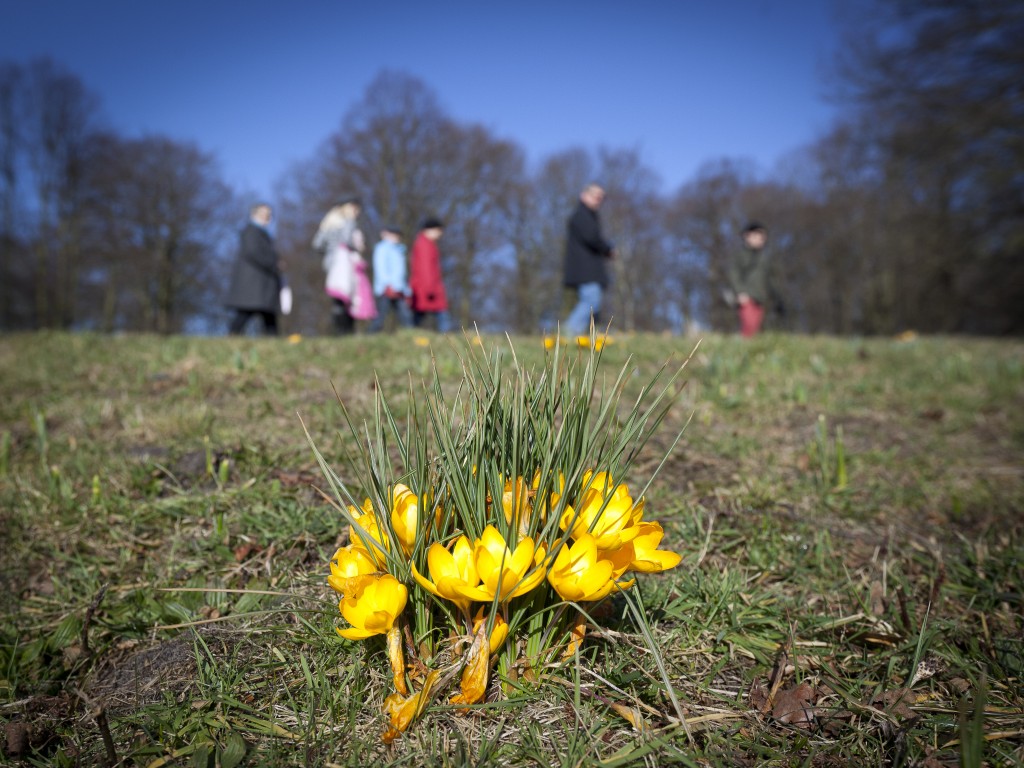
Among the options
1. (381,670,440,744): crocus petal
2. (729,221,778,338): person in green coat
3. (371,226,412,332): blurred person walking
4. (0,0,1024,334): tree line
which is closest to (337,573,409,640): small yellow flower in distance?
(381,670,440,744): crocus petal

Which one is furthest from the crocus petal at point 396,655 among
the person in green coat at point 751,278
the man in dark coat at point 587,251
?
the person in green coat at point 751,278

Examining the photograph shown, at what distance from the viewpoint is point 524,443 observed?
1.25m

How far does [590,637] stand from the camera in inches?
55.8

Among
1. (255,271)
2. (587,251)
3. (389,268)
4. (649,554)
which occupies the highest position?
(587,251)

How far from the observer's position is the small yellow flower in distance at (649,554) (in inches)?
46.6

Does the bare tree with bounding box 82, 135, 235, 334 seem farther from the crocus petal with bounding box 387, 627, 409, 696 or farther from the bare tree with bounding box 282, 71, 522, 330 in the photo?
the crocus petal with bounding box 387, 627, 409, 696

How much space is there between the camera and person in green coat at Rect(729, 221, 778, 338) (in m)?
9.10

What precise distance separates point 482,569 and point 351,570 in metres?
0.28

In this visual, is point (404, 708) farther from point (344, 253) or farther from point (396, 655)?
point (344, 253)

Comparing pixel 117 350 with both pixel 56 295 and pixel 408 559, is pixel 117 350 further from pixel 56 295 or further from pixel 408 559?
pixel 56 295

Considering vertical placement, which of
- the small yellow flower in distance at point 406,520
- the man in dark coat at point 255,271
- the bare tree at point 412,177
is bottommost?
the small yellow flower in distance at point 406,520

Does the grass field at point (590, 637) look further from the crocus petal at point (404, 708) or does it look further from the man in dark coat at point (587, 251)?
the man in dark coat at point (587, 251)

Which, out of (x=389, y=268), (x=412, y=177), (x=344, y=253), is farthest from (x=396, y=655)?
(x=412, y=177)

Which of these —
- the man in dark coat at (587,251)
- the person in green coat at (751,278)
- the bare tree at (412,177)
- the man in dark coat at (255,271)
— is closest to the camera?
the man in dark coat at (587,251)
